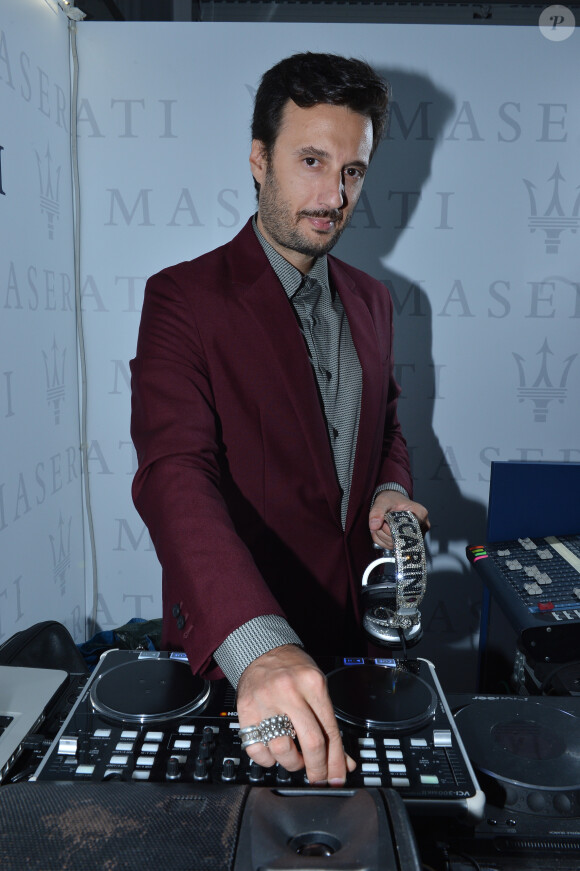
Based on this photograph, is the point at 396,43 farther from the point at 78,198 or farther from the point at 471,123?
the point at 78,198

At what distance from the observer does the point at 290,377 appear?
4.47 ft

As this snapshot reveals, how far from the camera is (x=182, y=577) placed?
90cm

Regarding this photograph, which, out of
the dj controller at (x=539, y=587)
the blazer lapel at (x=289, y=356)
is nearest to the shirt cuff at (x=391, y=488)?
the blazer lapel at (x=289, y=356)

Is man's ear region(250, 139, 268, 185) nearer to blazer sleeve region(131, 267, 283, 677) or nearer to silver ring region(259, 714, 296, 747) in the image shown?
blazer sleeve region(131, 267, 283, 677)

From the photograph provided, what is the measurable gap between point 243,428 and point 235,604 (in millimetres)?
575

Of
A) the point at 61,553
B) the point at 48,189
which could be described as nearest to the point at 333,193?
the point at 48,189

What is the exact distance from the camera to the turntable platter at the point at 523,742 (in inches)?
28.7

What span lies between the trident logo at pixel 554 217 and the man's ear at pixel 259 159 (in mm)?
1295

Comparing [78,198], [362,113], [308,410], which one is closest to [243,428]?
[308,410]

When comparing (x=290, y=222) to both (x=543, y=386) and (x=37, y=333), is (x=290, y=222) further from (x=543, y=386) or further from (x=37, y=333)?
(x=543, y=386)

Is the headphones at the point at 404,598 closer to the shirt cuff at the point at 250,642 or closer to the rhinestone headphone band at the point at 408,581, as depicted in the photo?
the rhinestone headphone band at the point at 408,581

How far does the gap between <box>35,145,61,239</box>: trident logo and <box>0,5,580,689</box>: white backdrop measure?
0.20 metres

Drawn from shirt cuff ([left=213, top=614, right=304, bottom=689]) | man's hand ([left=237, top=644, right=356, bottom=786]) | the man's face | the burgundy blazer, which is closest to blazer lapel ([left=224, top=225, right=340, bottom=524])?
the burgundy blazer

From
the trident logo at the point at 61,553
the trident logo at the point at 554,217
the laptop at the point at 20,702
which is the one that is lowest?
the trident logo at the point at 61,553
